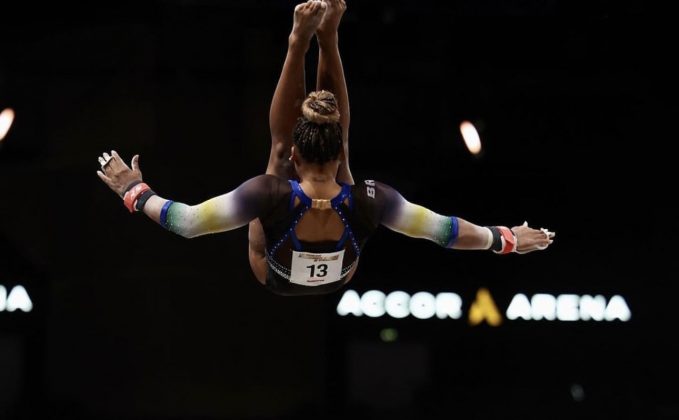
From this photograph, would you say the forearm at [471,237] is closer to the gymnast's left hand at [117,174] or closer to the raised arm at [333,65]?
the raised arm at [333,65]

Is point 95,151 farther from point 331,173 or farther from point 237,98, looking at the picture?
point 331,173

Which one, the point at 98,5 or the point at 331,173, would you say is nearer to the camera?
the point at 331,173

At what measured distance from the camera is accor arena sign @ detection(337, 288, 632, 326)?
22.4ft

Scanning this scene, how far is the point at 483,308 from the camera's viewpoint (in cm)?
688

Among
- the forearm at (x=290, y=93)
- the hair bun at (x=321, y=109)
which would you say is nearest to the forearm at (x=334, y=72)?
the forearm at (x=290, y=93)

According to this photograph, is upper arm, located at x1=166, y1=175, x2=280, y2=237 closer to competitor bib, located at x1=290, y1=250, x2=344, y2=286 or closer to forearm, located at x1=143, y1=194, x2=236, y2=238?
forearm, located at x1=143, y1=194, x2=236, y2=238

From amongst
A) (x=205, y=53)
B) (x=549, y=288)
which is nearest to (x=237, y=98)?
(x=205, y=53)

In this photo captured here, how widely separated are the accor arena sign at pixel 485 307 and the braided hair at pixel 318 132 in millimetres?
3738

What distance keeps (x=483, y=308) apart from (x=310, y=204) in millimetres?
3958

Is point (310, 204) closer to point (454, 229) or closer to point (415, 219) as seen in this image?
point (415, 219)

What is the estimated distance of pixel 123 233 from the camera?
684 cm

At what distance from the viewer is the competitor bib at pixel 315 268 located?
333cm

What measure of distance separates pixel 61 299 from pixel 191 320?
999 mm

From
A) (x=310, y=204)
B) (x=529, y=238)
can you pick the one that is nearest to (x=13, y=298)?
(x=310, y=204)
